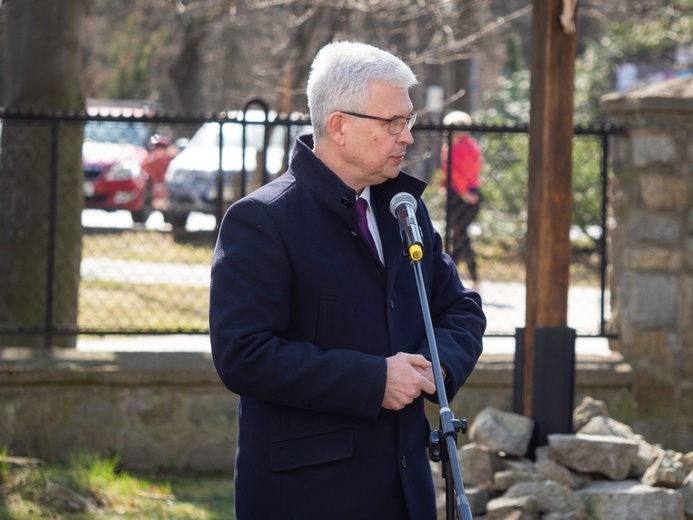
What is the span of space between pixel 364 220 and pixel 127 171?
36.7ft

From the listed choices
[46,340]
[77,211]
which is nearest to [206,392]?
[46,340]

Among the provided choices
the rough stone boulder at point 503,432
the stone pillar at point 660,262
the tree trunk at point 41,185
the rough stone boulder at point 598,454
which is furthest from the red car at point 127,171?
the rough stone boulder at point 598,454

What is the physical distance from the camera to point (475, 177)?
9109 mm

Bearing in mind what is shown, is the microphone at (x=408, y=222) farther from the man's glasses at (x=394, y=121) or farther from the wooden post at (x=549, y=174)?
the wooden post at (x=549, y=174)

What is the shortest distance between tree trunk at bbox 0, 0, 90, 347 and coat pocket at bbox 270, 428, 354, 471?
398 centimetres

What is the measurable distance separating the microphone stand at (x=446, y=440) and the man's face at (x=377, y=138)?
32 centimetres

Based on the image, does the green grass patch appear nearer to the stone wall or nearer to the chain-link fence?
the stone wall

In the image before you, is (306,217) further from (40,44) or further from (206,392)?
(40,44)

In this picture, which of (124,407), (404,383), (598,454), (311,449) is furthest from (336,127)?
(124,407)

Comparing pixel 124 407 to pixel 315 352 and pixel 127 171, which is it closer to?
pixel 315 352

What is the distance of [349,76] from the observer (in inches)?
116

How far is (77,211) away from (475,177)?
326cm

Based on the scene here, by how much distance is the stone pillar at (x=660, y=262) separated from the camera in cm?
648

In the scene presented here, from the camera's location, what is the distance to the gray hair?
9.63 feet
